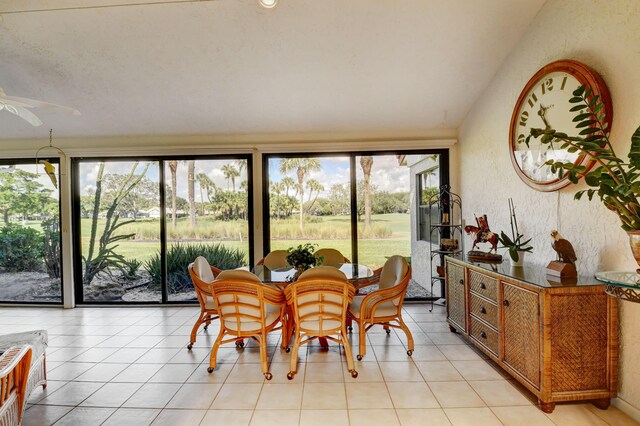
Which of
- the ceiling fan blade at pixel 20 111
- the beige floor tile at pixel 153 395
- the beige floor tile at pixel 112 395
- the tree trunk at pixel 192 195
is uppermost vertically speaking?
the ceiling fan blade at pixel 20 111

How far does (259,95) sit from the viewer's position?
3.66 metres

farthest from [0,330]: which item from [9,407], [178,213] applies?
[9,407]

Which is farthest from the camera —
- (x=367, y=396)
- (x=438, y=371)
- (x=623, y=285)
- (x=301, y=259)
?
(x=301, y=259)

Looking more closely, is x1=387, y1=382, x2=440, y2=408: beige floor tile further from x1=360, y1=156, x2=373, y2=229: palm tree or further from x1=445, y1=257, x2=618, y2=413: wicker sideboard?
x1=360, y1=156, x2=373, y2=229: palm tree

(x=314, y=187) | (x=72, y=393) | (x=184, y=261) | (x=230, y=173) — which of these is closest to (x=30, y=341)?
(x=72, y=393)

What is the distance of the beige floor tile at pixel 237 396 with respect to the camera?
216 cm

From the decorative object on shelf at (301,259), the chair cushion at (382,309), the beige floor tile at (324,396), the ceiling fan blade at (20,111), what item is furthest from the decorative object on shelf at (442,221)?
the ceiling fan blade at (20,111)

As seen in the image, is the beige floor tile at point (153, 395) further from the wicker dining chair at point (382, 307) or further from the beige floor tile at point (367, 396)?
the wicker dining chair at point (382, 307)

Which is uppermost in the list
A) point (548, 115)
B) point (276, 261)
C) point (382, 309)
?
point (548, 115)

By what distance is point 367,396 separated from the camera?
2250 mm

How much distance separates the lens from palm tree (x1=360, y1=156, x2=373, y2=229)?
4.49 meters

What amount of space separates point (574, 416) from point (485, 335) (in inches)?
29.1

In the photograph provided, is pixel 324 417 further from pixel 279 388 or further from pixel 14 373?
pixel 14 373

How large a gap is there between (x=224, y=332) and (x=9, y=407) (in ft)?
4.29
